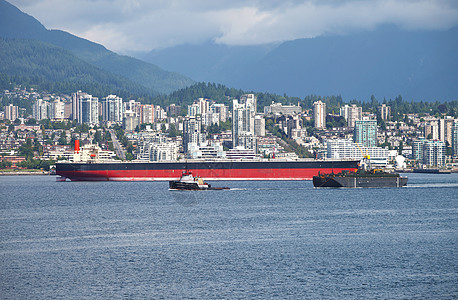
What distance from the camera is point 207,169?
97.5 metres

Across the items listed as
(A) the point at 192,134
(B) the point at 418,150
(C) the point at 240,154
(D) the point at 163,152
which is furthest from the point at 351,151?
(C) the point at 240,154

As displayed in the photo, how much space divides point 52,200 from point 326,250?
3286 cm

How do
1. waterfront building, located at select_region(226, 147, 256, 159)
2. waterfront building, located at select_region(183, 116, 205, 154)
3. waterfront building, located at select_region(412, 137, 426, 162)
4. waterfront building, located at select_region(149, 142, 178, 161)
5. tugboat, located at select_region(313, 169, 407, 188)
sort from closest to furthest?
tugboat, located at select_region(313, 169, 407, 188) → waterfront building, located at select_region(226, 147, 256, 159) → waterfront building, located at select_region(149, 142, 178, 161) → waterfront building, located at select_region(412, 137, 426, 162) → waterfront building, located at select_region(183, 116, 205, 154)

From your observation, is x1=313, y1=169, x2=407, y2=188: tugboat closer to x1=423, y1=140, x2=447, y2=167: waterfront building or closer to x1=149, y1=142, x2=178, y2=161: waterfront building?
x1=149, y1=142, x2=178, y2=161: waterfront building

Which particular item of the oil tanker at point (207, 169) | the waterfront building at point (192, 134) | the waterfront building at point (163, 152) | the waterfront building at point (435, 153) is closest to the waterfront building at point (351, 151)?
the waterfront building at point (435, 153)

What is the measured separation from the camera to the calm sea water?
85.3 ft

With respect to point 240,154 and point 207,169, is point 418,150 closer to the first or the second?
point 240,154

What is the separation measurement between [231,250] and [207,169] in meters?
64.6

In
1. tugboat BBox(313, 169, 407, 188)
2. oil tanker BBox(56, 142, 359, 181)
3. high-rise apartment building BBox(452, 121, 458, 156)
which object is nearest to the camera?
tugboat BBox(313, 169, 407, 188)

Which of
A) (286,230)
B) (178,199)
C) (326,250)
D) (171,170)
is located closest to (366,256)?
(326,250)

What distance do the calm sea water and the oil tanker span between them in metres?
38.4

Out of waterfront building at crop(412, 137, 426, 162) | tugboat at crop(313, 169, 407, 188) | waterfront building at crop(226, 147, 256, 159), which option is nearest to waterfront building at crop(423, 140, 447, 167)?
waterfront building at crop(412, 137, 426, 162)

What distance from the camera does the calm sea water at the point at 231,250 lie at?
25984mm

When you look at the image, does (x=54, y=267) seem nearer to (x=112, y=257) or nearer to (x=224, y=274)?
(x=112, y=257)
